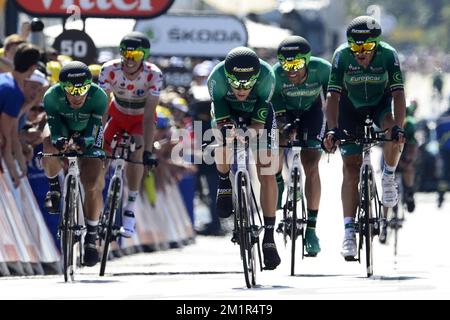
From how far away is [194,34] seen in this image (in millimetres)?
25719

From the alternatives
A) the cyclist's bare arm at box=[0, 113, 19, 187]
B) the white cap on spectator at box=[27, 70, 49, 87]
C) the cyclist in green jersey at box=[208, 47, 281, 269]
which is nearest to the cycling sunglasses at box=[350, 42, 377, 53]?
the cyclist in green jersey at box=[208, 47, 281, 269]

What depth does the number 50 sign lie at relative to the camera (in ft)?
68.3

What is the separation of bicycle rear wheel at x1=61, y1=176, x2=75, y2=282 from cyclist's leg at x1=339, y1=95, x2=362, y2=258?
8.00 feet

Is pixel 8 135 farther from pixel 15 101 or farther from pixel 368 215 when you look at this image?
pixel 368 215

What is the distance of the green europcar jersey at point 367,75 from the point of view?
15188mm

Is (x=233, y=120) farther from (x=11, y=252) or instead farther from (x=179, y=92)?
(x=179, y=92)

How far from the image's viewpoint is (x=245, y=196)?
13.8 m

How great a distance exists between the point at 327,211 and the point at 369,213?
15908 mm

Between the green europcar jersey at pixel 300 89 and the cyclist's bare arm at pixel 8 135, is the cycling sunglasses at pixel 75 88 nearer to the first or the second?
the cyclist's bare arm at pixel 8 135

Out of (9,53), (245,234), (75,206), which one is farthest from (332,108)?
(9,53)

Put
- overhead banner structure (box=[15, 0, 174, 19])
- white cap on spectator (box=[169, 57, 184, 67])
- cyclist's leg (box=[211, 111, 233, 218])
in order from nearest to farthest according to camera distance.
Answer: cyclist's leg (box=[211, 111, 233, 218])
overhead banner structure (box=[15, 0, 174, 19])
white cap on spectator (box=[169, 57, 184, 67])

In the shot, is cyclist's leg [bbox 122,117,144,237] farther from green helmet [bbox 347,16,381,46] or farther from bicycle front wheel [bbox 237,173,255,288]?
bicycle front wheel [bbox 237,173,255,288]

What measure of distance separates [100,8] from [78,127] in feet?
20.7
